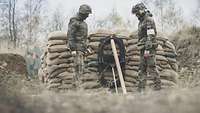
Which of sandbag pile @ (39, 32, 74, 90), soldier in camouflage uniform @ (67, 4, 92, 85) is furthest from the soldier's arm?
→ sandbag pile @ (39, 32, 74, 90)

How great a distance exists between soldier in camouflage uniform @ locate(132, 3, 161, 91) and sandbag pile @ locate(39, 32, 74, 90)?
2269 millimetres

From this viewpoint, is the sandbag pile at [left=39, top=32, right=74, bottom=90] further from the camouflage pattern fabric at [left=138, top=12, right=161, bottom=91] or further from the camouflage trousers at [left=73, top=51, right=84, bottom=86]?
the camouflage pattern fabric at [left=138, top=12, right=161, bottom=91]

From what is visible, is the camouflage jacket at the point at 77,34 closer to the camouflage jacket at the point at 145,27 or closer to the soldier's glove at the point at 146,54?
the camouflage jacket at the point at 145,27

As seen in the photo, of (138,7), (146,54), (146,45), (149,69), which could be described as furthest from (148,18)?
(149,69)

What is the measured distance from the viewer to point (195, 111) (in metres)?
2.93

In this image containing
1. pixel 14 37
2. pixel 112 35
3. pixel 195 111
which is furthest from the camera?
pixel 14 37

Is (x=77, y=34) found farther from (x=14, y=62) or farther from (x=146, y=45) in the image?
(x=14, y=62)

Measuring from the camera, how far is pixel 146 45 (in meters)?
9.26

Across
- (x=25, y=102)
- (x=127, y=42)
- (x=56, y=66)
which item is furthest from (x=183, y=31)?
(x=25, y=102)

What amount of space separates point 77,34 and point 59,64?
1655 millimetres

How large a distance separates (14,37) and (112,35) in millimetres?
18915

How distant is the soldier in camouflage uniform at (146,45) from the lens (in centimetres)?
919

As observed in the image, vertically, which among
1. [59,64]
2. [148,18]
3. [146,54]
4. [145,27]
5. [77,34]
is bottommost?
[59,64]

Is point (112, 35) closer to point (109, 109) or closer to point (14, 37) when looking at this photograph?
point (109, 109)
